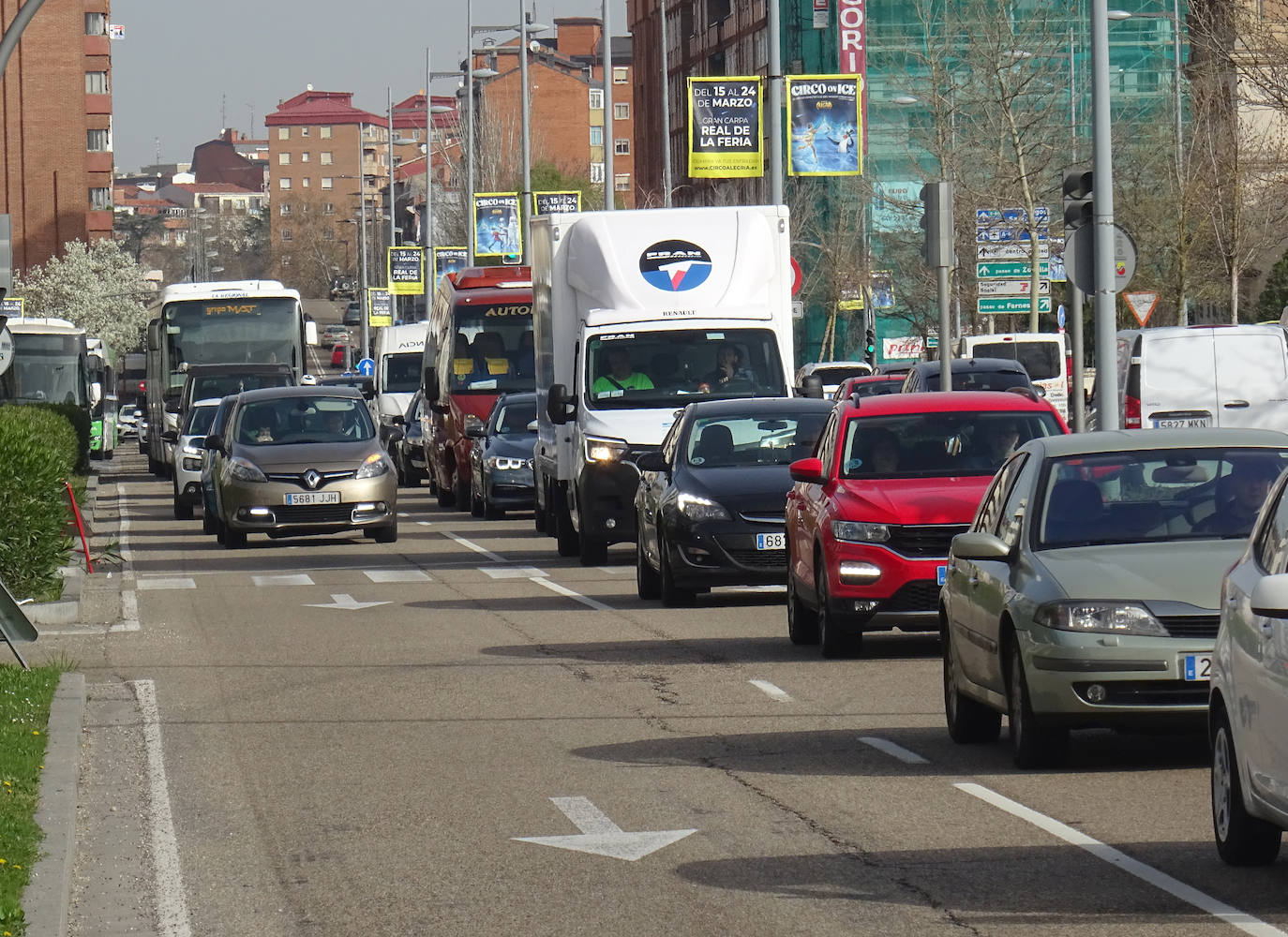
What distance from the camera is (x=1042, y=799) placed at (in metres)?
9.71

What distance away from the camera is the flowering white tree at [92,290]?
4717 inches

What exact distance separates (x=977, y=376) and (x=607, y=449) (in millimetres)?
11762

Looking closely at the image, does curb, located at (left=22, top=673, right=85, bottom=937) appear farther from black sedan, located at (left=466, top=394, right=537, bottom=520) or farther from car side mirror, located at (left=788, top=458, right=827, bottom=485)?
black sedan, located at (left=466, top=394, right=537, bottom=520)

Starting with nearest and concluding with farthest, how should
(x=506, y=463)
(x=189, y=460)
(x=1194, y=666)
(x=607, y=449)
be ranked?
(x=1194, y=666), (x=607, y=449), (x=506, y=463), (x=189, y=460)

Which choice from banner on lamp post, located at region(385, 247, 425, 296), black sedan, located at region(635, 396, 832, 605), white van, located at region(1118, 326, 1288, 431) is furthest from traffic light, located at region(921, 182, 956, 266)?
banner on lamp post, located at region(385, 247, 425, 296)

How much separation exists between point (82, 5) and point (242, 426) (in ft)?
331

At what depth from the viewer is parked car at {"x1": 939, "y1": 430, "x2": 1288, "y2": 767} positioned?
9.93 metres

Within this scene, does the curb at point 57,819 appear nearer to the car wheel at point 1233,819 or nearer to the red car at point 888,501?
the car wheel at point 1233,819

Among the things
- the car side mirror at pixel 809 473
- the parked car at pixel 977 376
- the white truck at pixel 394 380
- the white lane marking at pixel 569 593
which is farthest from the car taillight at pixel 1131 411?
the white truck at pixel 394 380

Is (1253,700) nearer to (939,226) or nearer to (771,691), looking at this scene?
(771,691)

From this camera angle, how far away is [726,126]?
35875mm

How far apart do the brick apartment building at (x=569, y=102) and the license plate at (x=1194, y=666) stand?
98.5 metres

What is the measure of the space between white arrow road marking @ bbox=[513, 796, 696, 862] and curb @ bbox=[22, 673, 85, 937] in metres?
1.70

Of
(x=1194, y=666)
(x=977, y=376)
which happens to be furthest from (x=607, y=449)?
(x=1194, y=666)
